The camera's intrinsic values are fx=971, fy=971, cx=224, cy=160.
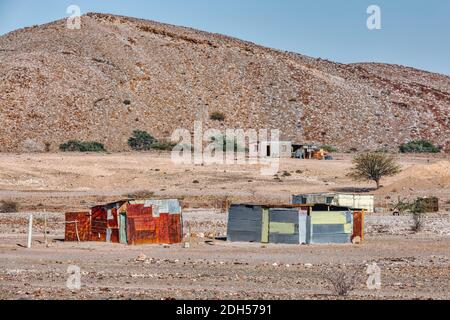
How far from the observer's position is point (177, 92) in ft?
373

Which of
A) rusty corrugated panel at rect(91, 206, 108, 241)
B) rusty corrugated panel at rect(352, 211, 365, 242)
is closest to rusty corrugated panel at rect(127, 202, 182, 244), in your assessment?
rusty corrugated panel at rect(91, 206, 108, 241)

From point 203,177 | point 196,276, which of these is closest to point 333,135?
point 203,177

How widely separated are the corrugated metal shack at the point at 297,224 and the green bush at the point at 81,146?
180ft

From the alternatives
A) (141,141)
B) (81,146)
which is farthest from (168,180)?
(141,141)

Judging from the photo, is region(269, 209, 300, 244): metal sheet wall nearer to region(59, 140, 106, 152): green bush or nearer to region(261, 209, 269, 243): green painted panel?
region(261, 209, 269, 243): green painted panel

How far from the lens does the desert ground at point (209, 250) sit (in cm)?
2328

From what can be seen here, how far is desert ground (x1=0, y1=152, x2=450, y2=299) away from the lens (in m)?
23.3

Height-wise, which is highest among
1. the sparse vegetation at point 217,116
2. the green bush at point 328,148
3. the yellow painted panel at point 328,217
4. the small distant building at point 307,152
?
the sparse vegetation at point 217,116

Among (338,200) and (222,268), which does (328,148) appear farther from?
(222,268)

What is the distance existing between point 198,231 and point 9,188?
93.6ft

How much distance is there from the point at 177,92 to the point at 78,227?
76.3m

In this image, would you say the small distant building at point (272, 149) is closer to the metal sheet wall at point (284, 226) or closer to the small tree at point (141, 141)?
the small tree at point (141, 141)

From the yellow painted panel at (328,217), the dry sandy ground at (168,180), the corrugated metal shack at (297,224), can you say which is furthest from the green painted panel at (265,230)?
the dry sandy ground at (168,180)

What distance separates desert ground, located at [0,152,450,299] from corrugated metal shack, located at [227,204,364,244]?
1.11 m
